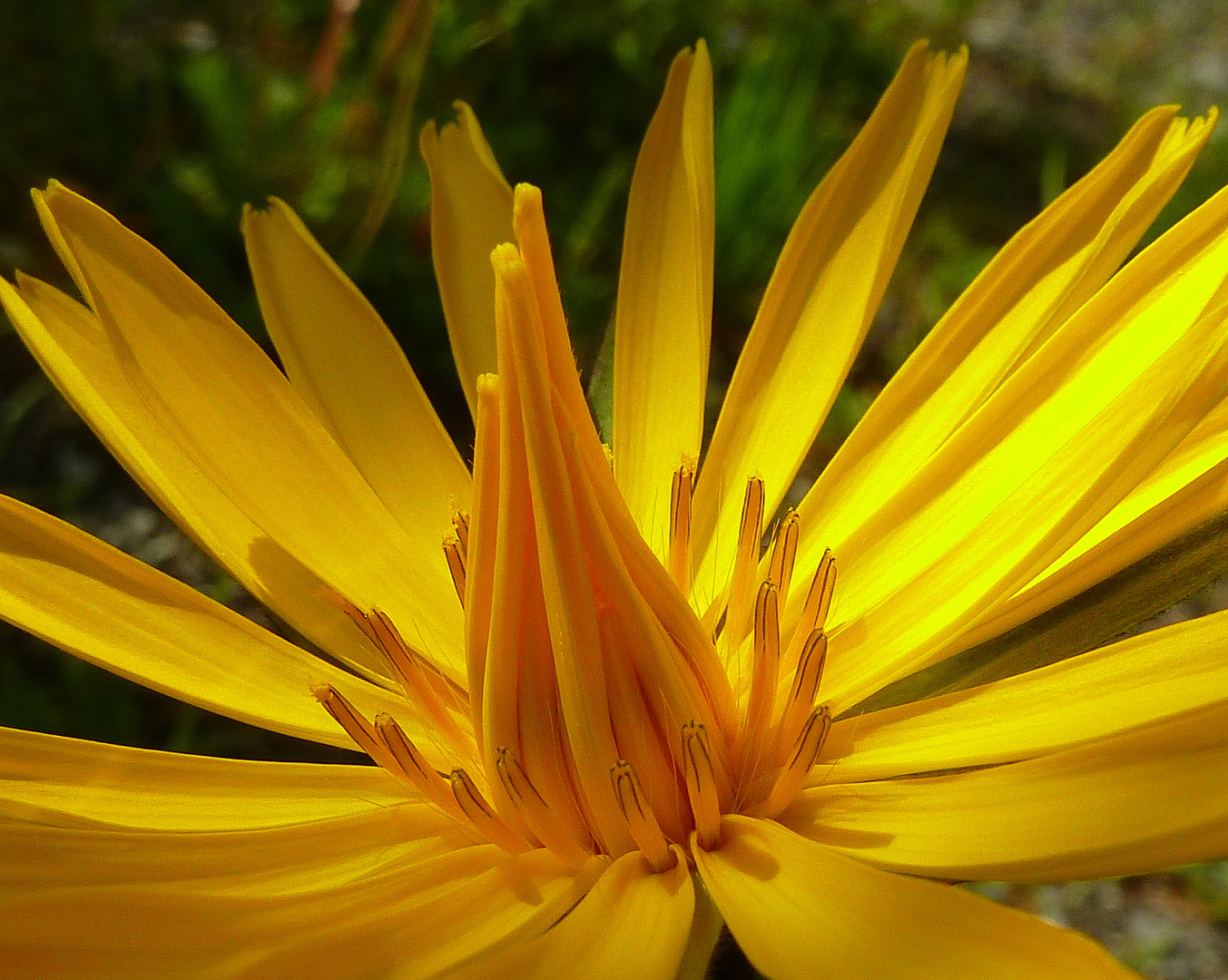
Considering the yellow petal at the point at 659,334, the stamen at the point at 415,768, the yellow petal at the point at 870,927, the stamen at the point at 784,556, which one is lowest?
the yellow petal at the point at 870,927

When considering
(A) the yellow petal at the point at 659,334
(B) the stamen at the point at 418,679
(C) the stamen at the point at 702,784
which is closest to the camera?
(C) the stamen at the point at 702,784

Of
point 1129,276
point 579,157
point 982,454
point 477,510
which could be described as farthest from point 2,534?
point 579,157

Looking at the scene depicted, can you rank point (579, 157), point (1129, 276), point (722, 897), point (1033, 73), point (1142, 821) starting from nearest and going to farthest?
1. point (1142, 821)
2. point (722, 897)
3. point (1129, 276)
4. point (579, 157)
5. point (1033, 73)

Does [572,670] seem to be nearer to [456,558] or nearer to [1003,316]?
[456,558]

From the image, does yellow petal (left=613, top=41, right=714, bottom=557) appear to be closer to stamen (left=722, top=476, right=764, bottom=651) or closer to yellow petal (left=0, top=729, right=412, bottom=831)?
stamen (left=722, top=476, right=764, bottom=651)

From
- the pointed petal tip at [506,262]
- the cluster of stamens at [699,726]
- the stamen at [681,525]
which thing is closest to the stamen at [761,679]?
the cluster of stamens at [699,726]

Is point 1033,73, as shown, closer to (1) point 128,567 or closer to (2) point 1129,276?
(2) point 1129,276

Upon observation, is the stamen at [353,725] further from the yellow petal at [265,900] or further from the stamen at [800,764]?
the stamen at [800,764]

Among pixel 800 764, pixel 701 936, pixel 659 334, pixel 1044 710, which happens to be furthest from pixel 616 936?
pixel 659 334
